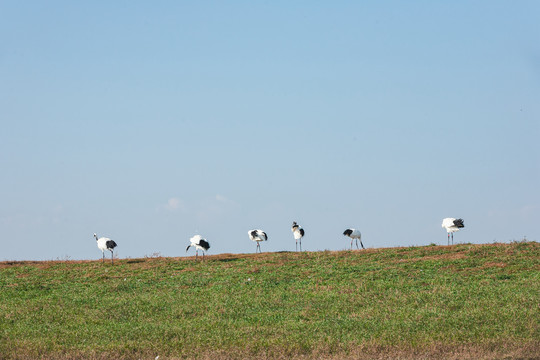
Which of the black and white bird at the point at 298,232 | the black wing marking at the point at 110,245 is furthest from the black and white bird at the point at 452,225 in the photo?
the black wing marking at the point at 110,245

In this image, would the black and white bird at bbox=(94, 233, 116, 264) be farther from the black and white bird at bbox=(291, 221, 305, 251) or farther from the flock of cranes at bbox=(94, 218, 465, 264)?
the black and white bird at bbox=(291, 221, 305, 251)

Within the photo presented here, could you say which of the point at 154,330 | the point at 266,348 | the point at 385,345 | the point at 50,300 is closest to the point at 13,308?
the point at 50,300

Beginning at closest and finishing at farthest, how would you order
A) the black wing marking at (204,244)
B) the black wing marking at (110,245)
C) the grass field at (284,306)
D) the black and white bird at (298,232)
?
the grass field at (284,306) → the black wing marking at (204,244) → the black wing marking at (110,245) → the black and white bird at (298,232)

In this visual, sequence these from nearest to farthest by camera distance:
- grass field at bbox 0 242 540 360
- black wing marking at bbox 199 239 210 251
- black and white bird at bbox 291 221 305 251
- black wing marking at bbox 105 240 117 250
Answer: grass field at bbox 0 242 540 360 < black wing marking at bbox 199 239 210 251 < black wing marking at bbox 105 240 117 250 < black and white bird at bbox 291 221 305 251

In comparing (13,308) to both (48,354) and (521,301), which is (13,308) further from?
(521,301)

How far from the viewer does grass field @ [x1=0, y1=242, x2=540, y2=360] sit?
60.7 feet

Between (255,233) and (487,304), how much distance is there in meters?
22.2

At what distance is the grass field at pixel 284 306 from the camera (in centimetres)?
1852

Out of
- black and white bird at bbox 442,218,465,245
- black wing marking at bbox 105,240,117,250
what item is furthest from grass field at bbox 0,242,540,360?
black and white bird at bbox 442,218,465,245

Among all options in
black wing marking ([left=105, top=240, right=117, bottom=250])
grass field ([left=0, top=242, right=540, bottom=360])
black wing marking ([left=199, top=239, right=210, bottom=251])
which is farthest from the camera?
black wing marking ([left=105, top=240, right=117, bottom=250])

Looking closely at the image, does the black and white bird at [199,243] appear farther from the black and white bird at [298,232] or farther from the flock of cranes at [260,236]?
Result: the black and white bird at [298,232]

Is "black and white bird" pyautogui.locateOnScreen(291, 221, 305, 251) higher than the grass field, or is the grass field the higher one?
"black and white bird" pyautogui.locateOnScreen(291, 221, 305, 251)

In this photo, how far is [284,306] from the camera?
2548cm

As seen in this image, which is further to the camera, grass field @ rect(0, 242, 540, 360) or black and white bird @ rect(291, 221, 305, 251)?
black and white bird @ rect(291, 221, 305, 251)
